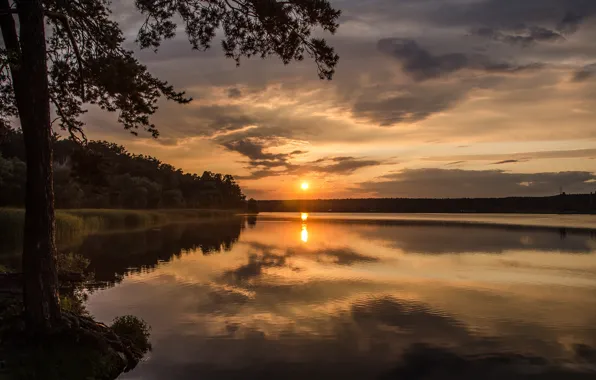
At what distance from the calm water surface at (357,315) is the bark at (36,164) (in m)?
3.18

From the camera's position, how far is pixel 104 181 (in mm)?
15727

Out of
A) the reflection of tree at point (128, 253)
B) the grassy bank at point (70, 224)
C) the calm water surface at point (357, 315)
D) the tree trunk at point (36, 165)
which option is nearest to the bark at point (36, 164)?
the tree trunk at point (36, 165)

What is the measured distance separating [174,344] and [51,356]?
16.6 ft

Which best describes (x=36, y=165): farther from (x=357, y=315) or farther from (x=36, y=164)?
(x=357, y=315)

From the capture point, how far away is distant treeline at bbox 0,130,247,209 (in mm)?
15792

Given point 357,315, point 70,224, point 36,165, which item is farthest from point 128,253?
point 36,165

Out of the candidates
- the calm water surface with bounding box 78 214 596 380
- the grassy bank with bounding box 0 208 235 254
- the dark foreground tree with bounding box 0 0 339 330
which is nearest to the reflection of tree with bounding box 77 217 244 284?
the calm water surface with bounding box 78 214 596 380

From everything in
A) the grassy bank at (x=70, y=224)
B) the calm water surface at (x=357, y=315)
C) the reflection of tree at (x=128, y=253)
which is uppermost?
the grassy bank at (x=70, y=224)

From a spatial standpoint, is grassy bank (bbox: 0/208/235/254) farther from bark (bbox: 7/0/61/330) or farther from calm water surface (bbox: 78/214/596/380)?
bark (bbox: 7/0/61/330)

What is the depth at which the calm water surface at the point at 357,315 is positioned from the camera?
45.5 feet

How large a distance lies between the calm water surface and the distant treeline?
6243 millimetres

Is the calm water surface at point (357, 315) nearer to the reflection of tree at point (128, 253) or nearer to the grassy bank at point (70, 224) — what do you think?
the reflection of tree at point (128, 253)

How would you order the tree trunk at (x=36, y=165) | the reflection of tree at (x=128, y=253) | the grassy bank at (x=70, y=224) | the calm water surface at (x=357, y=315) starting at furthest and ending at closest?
the grassy bank at (x=70, y=224) → the reflection of tree at (x=128, y=253) → the calm water surface at (x=357, y=315) → the tree trunk at (x=36, y=165)

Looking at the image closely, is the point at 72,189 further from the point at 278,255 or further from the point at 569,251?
the point at 569,251
